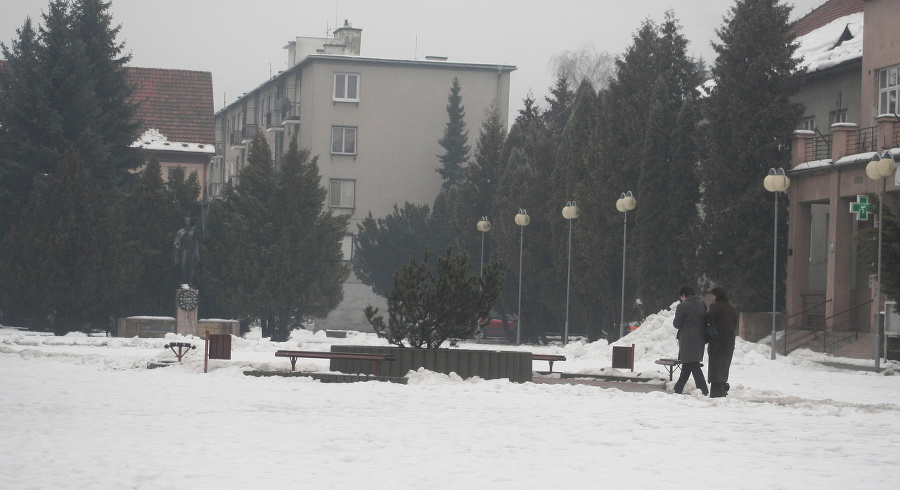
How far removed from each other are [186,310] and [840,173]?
20708 millimetres

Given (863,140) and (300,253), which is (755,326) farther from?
(300,253)

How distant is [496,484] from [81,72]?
1537 inches

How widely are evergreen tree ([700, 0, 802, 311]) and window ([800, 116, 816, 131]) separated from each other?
2.18m

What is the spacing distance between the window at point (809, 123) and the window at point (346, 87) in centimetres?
3793

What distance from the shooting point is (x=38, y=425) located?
13.3 m

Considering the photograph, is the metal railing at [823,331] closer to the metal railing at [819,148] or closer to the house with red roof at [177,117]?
the metal railing at [819,148]

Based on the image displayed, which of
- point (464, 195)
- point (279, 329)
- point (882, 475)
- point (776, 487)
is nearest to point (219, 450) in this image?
point (776, 487)

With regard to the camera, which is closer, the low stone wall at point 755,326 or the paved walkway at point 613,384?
the paved walkway at point 613,384

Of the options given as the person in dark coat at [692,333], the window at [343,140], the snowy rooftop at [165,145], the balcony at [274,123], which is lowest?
the person in dark coat at [692,333]

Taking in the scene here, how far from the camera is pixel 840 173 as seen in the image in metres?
33.3

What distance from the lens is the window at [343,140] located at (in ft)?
244

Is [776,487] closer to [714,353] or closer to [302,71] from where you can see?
[714,353]

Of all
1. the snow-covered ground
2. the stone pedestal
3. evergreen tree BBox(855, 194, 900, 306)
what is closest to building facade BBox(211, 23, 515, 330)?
the stone pedestal

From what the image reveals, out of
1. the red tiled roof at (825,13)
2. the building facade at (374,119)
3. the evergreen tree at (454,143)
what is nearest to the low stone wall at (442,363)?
the red tiled roof at (825,13)
